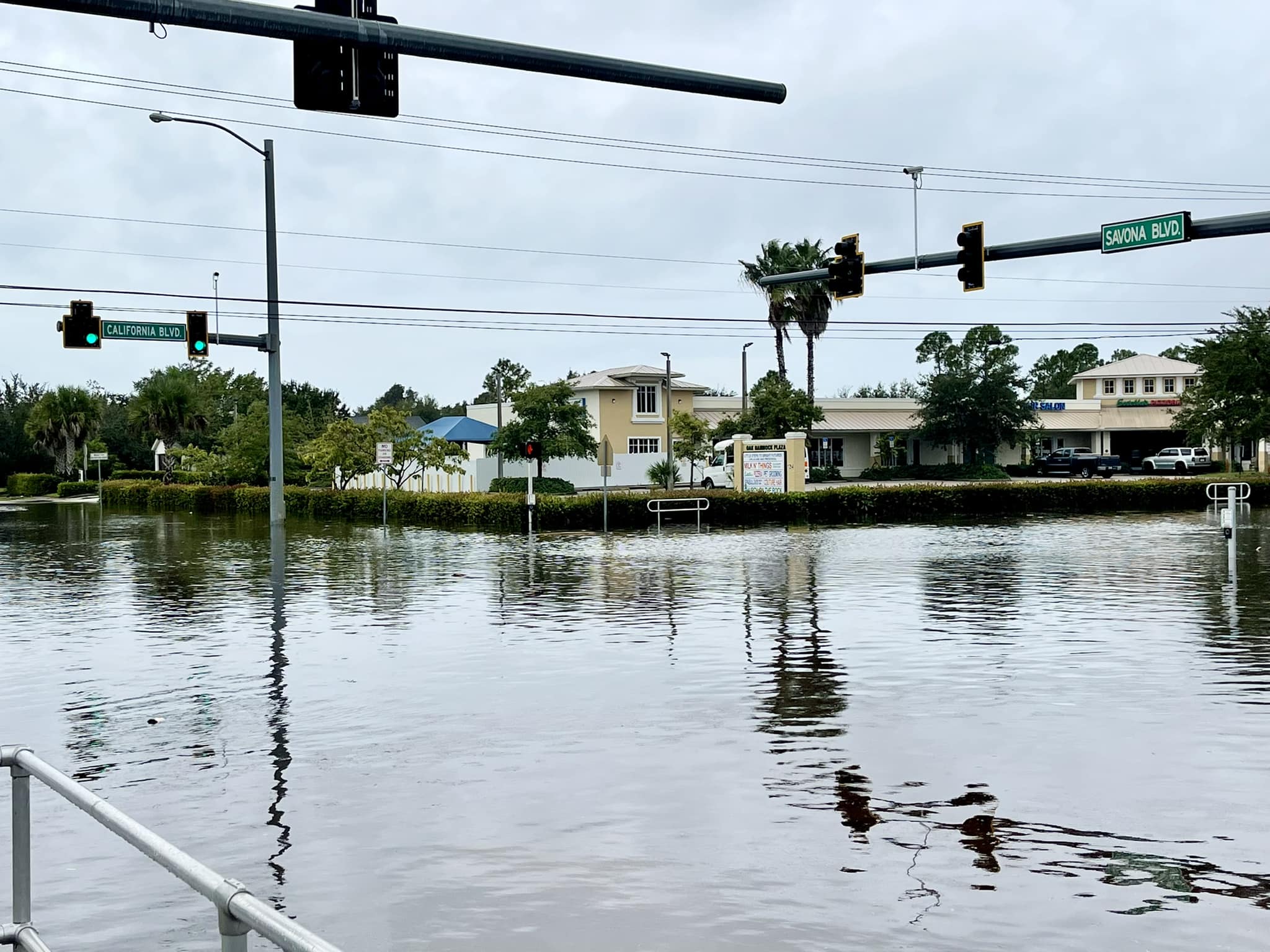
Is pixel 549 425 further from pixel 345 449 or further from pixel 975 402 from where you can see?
pixel 975 402

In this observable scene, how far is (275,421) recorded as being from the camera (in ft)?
111

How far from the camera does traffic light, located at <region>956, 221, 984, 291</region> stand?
25.3m

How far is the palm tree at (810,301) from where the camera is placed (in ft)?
246

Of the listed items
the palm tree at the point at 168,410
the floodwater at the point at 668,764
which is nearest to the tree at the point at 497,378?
the palm tree at the point at 168,410

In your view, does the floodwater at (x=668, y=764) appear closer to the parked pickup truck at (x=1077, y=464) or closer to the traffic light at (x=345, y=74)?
the traffic light at (x=345, y=74)

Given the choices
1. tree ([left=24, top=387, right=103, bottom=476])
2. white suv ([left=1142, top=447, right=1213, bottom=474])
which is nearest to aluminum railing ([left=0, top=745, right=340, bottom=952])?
white suv ([left=1142, top=447, right=1213, bottom=474])

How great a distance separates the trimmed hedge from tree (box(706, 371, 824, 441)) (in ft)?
149

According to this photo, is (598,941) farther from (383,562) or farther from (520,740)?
(383,562)

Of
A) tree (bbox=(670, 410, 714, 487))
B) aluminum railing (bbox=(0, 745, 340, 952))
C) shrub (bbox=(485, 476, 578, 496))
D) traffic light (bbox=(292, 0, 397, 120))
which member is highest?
traffic light (bbox=(292, 0, 397, 120))

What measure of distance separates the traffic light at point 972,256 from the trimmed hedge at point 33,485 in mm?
73755

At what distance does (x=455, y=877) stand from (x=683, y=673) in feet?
21.3

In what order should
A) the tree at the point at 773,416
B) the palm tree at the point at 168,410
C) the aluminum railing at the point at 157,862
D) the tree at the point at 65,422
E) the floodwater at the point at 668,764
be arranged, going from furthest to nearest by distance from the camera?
1. the tree at the point at 65,422
2. the palm tree at the point at 168,410
3. the tree at the point at 773,416
4. the floodwater at the point at 668,764
5. the aluminum railing at the point at 157,862

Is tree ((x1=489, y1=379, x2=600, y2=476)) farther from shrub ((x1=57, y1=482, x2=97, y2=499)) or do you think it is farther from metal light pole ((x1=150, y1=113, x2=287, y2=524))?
shrub ((x1=57, y1=482, x2=97, y2=499))

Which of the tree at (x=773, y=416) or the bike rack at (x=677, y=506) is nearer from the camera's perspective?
the bike rack at (x=677, y=506)
